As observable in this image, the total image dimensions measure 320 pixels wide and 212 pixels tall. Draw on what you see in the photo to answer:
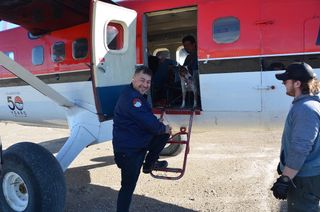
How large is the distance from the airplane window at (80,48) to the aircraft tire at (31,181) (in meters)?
1.71

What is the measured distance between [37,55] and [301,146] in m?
5.01

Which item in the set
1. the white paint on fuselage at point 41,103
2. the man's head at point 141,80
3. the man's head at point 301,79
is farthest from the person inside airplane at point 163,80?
the man's head at point 301,79

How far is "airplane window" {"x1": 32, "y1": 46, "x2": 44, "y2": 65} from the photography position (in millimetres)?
6941

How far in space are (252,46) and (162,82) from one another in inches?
68.6

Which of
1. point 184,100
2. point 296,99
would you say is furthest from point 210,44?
point 296,99

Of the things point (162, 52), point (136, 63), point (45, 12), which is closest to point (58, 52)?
point (45, 12)

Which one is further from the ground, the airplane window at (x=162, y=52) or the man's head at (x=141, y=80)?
the airplane window at (x=162, y=52)

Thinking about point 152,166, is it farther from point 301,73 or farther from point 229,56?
point 301,73

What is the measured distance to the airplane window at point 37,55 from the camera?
22.8ft

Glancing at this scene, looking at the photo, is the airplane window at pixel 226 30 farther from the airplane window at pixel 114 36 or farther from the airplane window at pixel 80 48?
the airplane window at pixel 80 48

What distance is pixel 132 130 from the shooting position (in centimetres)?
439

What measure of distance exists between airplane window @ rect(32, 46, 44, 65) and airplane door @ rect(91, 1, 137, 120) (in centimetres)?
179

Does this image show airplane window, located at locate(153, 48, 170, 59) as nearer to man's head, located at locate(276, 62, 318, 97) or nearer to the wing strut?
the wing strut

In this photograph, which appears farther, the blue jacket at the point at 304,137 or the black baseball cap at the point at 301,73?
the black baseball cap at the point at 301,73
